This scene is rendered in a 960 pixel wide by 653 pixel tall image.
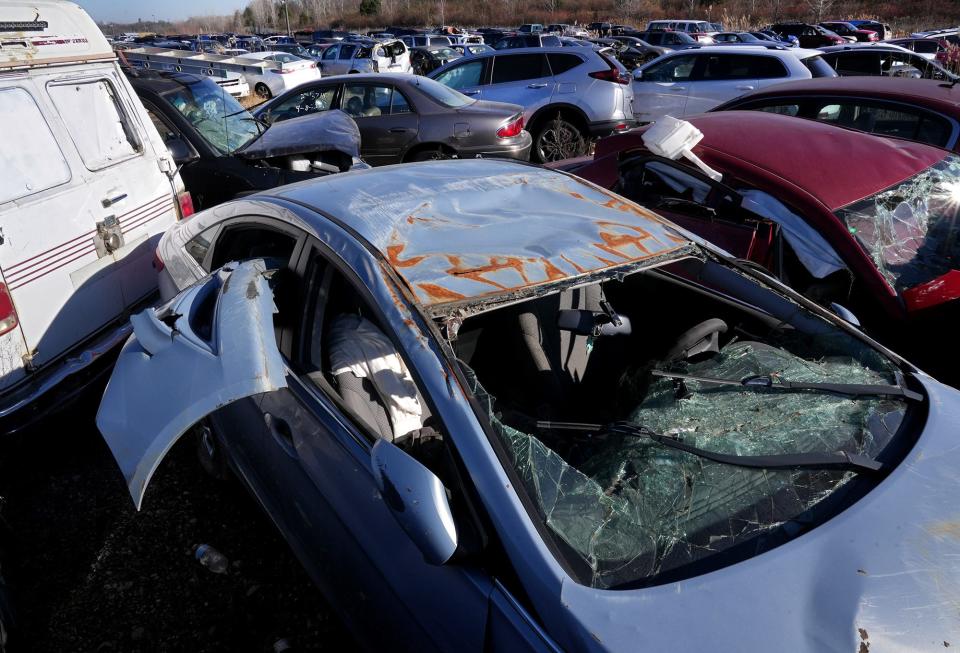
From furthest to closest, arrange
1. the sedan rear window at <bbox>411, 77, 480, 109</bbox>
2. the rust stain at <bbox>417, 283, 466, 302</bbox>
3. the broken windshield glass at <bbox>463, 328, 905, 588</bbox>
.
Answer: the sedan rear window at <bbox>411, 77, 480, 109</bbox>, the rust stain at <bbox>417, 283, 466, 302</bbox>, the broken windshield glass at <bbox>463, 328, 905, 588</bbox>

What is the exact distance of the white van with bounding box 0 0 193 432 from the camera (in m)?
3.12

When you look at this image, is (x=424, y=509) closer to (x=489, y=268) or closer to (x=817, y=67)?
(x=489, y=268)

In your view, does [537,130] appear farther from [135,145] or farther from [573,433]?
[573,433]

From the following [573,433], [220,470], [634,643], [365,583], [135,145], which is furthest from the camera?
[135,145]

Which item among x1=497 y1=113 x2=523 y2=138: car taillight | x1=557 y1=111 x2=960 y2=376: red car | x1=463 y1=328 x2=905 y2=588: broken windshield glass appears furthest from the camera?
x1=497 y1=113 x2=523 y2=138: car taillight

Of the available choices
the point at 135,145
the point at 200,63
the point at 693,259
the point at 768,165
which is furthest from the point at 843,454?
the point at 200,63

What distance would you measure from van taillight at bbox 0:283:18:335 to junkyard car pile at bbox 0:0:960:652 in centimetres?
1

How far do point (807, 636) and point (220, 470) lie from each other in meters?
2.53

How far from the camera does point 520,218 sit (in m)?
2.37

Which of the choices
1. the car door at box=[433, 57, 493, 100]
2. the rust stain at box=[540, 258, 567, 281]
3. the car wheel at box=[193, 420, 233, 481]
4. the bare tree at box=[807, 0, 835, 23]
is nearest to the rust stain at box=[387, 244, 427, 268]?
the rust stain at box=[540, 258, 567, 281]

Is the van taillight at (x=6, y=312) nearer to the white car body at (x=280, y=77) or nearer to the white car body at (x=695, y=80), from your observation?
the white car body at (x=695, y=80)

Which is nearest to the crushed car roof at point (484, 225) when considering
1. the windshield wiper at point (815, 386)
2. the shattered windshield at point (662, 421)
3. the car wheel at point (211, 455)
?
the shattered windshield at point (662, 421)

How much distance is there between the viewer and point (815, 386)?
2125mm

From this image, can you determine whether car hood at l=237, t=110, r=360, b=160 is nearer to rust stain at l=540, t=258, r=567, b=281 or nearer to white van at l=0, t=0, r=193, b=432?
white van at l=0, t=0, r=193, b=432
